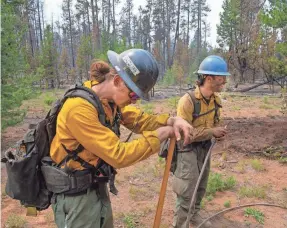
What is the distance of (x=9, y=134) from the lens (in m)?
9.91

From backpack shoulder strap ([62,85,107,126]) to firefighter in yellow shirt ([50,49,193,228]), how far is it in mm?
27

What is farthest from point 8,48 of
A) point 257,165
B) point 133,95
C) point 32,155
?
point 133,95

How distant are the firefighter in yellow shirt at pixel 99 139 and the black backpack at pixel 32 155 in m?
0.08

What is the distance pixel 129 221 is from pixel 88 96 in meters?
2.90

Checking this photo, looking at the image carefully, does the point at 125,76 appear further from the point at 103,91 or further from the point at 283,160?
the point at 283,160

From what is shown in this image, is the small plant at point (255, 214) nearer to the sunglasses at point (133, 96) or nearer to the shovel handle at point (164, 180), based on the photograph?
the shovel handle at point (164, 180)

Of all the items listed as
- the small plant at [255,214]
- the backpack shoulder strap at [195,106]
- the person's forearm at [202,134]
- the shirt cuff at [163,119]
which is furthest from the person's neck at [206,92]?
the small plant at [255,214]

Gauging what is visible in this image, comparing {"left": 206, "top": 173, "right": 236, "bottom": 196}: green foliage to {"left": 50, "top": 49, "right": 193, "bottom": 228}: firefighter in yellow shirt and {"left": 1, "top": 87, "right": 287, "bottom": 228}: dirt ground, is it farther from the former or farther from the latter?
{"left": 50, "top": 49, "right": 193, "bottom": 228}: firefighter in yellow shirt

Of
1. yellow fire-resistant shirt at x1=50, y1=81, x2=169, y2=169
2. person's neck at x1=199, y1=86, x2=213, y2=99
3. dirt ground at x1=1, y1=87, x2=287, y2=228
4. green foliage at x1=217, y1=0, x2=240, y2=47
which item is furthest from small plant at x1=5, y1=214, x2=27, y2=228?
green foliage at x1=217, y1=0, x2=240, y2=47

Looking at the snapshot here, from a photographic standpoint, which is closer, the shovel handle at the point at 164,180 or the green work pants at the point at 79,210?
the green work pants at the point at 79,210

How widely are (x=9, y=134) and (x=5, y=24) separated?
390 cm

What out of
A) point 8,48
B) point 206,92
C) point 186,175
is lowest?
point 186,175

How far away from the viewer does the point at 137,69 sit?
1.95 metres

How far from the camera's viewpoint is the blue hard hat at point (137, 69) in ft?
6.39
